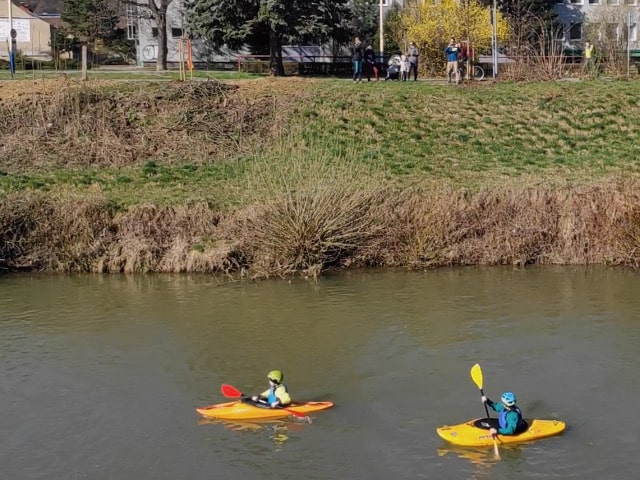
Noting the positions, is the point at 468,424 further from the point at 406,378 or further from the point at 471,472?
the point at 406,378

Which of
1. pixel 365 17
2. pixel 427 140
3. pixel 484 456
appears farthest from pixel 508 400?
pixel 365 17

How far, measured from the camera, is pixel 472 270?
1967 cm

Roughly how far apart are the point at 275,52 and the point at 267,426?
2404 cm

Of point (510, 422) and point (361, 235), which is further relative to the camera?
point (361, 235)

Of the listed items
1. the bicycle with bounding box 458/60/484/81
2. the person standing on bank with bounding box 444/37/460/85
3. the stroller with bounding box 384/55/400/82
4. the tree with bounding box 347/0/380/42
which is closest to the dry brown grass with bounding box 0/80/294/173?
the stroller with bounding box 384/55/400/82

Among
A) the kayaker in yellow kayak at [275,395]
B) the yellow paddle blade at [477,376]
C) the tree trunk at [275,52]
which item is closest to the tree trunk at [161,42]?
the tree trunk at [275,52]

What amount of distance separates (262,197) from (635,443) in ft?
34.4

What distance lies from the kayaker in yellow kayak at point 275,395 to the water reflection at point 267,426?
0.22m

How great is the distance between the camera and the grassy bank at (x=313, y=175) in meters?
19.6

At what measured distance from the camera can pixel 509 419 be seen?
10.9 m

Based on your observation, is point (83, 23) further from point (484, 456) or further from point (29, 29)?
point (484, 456)

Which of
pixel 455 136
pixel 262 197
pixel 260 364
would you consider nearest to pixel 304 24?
pixel 455 136

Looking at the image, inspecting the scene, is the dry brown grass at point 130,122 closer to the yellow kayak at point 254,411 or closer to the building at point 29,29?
the yellow kayak at point 254,411

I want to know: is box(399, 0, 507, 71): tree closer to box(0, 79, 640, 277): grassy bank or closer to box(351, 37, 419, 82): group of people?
box(351, 37, 419, 82): group of people
